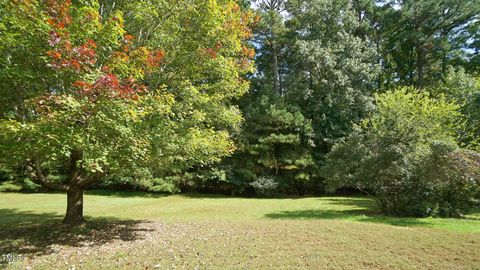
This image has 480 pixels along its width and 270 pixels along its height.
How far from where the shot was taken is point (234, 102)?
91.2ft

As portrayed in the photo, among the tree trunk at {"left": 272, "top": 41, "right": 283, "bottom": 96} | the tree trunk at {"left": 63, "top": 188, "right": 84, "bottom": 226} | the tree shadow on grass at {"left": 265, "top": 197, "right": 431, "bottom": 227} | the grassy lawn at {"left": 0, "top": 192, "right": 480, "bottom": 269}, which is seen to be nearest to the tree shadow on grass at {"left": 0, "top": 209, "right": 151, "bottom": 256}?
the grassy lawn at {"left": 0, "top": 192, "right": 480, "bottom": 269}

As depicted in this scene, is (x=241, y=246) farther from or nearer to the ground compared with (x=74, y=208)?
nearer to the ground

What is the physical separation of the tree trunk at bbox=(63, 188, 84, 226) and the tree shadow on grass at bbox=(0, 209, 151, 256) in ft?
0.74

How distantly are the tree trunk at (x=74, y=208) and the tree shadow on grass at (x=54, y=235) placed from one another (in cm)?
23

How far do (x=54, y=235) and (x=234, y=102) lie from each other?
20.9 metres

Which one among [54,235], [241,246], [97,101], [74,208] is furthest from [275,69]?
[97,101]

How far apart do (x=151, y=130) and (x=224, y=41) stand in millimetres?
3420

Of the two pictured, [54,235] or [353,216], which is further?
[353,216]

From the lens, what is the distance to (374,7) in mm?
32000

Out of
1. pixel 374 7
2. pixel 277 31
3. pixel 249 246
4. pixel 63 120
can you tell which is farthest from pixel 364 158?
pixel 374 7

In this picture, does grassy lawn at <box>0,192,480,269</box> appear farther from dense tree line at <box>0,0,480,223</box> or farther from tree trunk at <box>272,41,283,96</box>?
tree trunk at <box>272,41,283,96</box>

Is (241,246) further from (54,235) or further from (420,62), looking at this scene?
(420,62)

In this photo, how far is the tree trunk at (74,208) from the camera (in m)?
9.09

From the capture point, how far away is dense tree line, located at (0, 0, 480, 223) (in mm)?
5949
